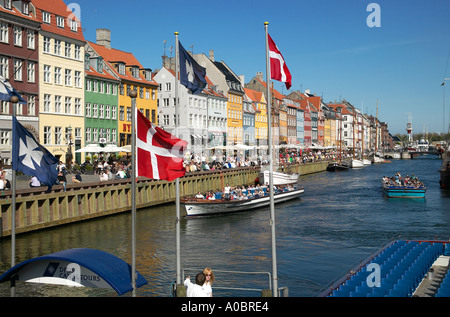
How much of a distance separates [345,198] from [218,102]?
43086 millimetres

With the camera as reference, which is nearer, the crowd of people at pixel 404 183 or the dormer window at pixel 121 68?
the crowd of people at pixel 404 183

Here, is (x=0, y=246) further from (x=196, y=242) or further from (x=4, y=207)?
(x=196, y=242)

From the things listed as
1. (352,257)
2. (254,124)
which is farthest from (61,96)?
(254,124)

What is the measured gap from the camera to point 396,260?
20.0 metres

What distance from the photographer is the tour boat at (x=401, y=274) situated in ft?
51.1

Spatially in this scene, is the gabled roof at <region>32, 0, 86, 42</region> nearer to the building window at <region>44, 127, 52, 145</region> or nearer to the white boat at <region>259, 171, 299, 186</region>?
the building window at <region>44, 127, 52, 145</region>

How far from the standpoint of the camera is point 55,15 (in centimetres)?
5428

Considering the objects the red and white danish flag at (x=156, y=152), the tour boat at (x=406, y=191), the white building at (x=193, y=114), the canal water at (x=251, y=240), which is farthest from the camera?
the white building at (x=193, y=114)

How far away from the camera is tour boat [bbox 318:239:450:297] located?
15567mm

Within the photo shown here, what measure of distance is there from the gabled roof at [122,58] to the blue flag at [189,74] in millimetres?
53272

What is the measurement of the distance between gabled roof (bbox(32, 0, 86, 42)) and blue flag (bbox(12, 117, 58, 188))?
128 feet

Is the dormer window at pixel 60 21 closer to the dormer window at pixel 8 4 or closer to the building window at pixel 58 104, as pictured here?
the building window at pixel 58 104

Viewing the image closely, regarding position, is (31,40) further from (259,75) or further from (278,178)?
(259,75)

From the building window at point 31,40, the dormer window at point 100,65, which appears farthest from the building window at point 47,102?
the dormer window at point 100,65
